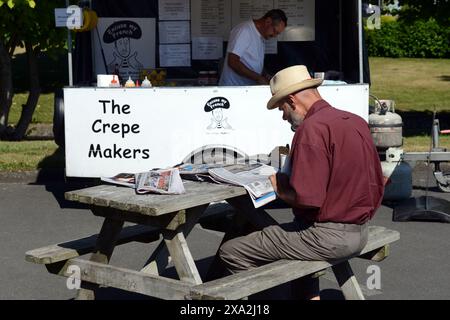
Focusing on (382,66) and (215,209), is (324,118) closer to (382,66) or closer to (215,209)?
(215,209)

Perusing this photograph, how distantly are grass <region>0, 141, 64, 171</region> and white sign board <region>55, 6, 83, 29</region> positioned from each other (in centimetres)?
211

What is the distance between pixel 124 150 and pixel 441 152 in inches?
129

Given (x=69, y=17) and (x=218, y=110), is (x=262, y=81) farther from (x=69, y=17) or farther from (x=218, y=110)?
(x=69, y=17)

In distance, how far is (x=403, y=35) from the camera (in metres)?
31.6

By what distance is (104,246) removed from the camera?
5891mm

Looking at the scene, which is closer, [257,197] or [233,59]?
[257,197]

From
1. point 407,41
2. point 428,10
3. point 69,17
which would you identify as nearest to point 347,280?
point 69,17

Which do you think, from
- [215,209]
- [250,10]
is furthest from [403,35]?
[215,209]

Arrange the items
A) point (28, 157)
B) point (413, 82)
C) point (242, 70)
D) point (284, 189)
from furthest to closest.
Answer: point (413, 82) < point (28, 157) < point (242, 70) < point (284, 189)

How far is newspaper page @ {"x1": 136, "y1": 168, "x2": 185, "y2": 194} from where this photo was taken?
5570 millimetres

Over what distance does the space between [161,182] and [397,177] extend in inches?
175

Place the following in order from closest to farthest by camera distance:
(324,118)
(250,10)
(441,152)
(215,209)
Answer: (324,118), (215,209), (441,152), (250,10)

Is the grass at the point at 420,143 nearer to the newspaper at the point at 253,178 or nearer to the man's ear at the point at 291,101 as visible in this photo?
the newspaper at the point at 253,178

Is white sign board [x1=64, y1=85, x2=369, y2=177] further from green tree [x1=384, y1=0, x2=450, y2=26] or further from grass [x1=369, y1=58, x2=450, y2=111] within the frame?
grass [x1=369, y1=58, x2=450, y2=111]
